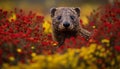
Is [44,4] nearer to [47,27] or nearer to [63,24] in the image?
[47,27]

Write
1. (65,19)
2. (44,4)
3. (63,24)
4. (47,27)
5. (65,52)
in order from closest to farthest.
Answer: (65,52) < (63,24) < (65,19) < (47,27) < (44,4)

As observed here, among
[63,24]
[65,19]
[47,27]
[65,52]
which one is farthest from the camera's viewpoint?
[47,27]

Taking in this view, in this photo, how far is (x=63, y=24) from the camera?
36.7ft

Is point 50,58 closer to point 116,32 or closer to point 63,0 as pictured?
point 116,32

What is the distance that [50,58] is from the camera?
8273mm

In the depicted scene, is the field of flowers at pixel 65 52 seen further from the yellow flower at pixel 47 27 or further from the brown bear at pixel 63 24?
the yellow flower at pixel 47 27

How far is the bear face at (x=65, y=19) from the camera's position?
11.3 meters

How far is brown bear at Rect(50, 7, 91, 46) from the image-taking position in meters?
11.3

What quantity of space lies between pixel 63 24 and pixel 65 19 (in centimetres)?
28

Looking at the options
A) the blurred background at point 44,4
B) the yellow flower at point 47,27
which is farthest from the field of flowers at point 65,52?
the blurred background at point 44,4

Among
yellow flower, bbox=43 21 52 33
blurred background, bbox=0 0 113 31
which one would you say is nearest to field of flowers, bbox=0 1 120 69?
yellow flower, bbox=43 21 52 33

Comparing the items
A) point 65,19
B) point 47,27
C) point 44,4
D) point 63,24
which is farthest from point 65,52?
point 44,4

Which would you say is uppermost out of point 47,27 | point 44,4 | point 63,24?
point 63,24

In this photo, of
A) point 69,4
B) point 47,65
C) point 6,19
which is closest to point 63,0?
point 69,4
